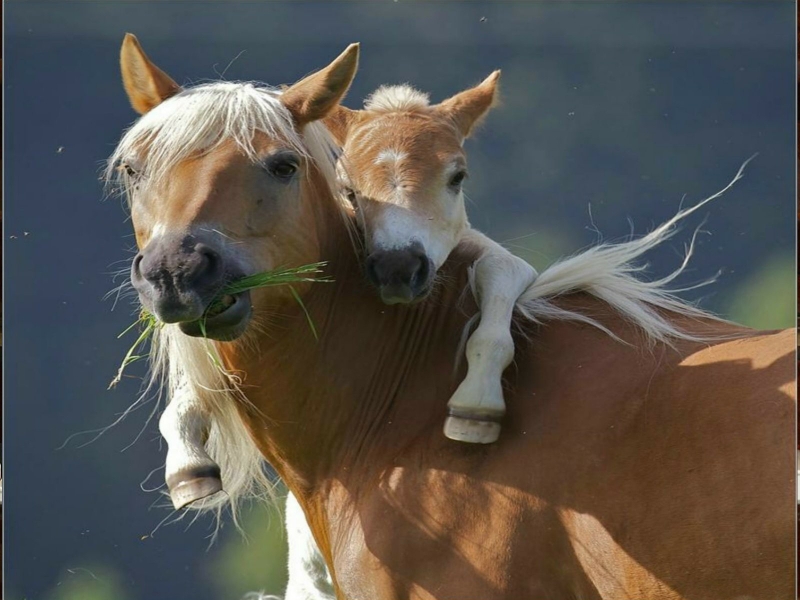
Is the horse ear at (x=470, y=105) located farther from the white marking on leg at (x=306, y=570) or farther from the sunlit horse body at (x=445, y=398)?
the white marking on leg at (x=306, y=570)

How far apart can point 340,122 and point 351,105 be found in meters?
1.72

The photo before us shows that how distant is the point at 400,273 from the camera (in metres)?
2.85

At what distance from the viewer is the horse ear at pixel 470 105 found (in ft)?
11.7

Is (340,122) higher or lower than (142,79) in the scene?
lower

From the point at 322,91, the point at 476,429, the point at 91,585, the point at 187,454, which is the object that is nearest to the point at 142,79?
the point at 322,91

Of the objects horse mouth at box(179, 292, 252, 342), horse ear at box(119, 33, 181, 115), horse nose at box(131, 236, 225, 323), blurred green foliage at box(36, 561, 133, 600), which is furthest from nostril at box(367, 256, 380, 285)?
blurred green foliage at box(36, 561, 133, 600)

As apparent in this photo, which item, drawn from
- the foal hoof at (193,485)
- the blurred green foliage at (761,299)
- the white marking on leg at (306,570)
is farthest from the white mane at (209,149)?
the blurred green foliage at (761,299)

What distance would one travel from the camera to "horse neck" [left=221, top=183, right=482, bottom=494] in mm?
2957

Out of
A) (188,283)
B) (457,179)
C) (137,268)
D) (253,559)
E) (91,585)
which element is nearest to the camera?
(188,283)

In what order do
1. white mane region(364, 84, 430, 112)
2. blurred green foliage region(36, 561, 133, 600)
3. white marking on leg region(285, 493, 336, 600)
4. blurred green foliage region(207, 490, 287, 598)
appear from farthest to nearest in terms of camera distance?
blurred green foliage region(207, 490, 287, 598) → blurred green foliage region(36, 561, 133, 600) → white marking on leg region(285, 493, 336, 600) → white mane region(364, 84, 430, 112)

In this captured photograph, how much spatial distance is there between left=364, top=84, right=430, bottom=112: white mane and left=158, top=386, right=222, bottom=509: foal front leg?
119 centimetres

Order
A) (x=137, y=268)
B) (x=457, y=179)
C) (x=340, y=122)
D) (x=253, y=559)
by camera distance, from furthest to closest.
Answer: (x=253, y=559)
(x=340, y=122)
(x=457, y=179)
(x=137, y=268)

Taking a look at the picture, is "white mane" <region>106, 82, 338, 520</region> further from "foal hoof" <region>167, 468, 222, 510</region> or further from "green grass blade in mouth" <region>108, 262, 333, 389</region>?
"foal hoof" <region>167, 468, 222, 510</region>

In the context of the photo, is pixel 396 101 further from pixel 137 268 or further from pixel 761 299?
pixel 761 299
